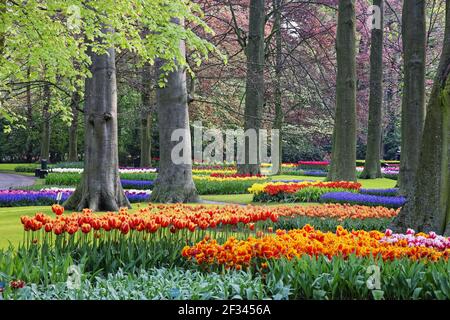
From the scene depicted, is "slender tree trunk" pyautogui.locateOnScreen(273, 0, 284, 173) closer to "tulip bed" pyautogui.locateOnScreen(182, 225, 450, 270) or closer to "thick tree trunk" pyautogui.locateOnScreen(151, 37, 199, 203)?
"thick tree trunk" pyautogui.locateOnScreen(151, 37, 199, 203)

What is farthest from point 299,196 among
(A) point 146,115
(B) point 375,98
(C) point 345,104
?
(A) point 146,115

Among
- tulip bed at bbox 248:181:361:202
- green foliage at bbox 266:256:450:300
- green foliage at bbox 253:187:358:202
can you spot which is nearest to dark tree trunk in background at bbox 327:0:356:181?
tulip bed at bbox 248:181:361:202

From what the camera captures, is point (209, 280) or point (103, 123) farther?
point (103, 123)

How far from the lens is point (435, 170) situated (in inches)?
313

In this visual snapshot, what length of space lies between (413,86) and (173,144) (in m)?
6.05

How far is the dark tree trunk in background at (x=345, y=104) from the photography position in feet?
62.6

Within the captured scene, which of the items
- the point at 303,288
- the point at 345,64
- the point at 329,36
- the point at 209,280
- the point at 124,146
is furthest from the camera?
the point at 124,146

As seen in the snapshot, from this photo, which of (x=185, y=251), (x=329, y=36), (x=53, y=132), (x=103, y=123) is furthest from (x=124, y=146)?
(x=185, y=251)

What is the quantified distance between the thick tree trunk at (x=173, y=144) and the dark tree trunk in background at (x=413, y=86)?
5.40 meters

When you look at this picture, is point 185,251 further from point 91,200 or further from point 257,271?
point 91,200

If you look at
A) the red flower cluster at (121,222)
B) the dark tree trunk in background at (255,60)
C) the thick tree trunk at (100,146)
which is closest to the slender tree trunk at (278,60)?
the dark tree trunk in background at (255,60)

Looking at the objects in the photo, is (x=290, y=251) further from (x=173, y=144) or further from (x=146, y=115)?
(x=146, y=115)

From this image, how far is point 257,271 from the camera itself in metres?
5.67

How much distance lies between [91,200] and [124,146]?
31670mm
